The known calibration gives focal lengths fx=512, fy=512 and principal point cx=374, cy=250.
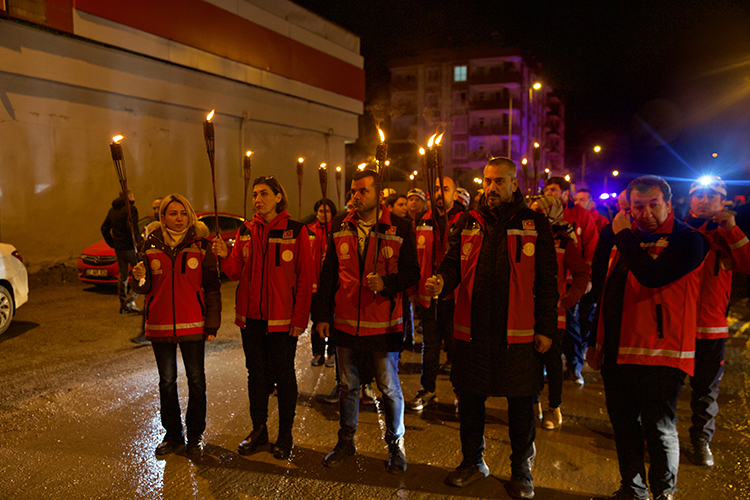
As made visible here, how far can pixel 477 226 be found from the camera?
375 centimetres

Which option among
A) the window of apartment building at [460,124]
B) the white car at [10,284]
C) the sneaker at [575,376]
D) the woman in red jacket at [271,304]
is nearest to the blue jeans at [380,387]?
the woman in red jacket at [271,304]

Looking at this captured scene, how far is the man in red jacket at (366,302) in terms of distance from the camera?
4.01 metres

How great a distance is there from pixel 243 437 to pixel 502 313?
2608mm

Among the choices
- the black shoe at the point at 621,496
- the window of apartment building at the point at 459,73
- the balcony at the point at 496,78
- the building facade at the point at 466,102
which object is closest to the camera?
the black shoe at the point at 621,496

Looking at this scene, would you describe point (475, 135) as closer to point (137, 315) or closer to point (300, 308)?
point (137, 315)

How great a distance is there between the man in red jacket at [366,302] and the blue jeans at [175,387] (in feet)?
3.56

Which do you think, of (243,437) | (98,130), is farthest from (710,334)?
(98,130)

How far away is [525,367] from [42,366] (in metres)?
6.11

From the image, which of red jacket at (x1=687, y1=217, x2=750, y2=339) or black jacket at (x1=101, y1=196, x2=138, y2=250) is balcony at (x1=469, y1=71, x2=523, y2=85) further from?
red jacket at (x1=687, y1=217, x2=750, y2=339)

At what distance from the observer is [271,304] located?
4.16 metres

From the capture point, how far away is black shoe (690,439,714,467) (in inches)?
163

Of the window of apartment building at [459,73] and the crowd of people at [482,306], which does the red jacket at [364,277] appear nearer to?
the crowd of people at [482,306]

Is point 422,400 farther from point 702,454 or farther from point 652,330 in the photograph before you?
point 652,330

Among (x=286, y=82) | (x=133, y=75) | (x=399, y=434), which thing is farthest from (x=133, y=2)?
(x=399, y=434)
